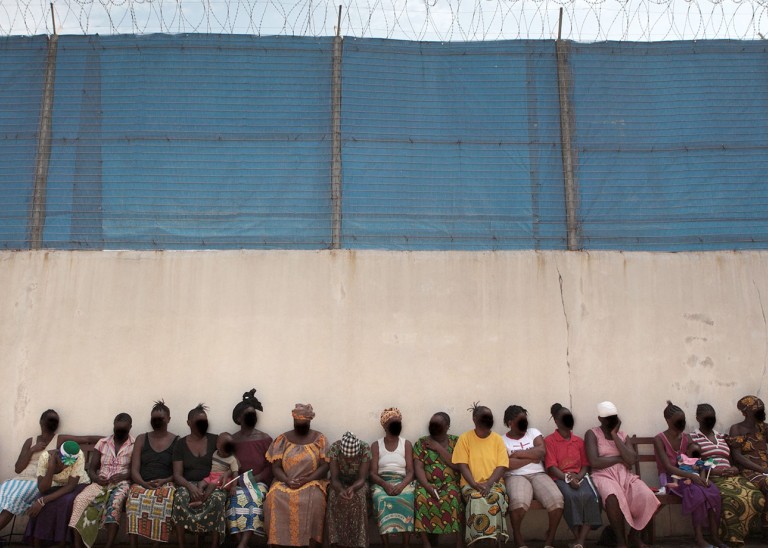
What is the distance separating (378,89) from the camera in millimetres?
7949

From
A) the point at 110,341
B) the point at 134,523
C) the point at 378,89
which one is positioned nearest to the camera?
the point at 134,523

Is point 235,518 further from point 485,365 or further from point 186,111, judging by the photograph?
point 186,111

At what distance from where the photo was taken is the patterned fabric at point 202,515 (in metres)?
6.32

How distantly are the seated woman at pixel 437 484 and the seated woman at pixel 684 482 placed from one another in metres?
1.75

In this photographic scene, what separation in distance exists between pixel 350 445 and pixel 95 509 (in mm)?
2060

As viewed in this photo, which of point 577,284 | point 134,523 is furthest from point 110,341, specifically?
point 577,284

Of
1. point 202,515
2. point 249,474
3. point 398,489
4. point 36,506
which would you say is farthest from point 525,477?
point 36,506

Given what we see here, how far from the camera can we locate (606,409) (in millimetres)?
7062

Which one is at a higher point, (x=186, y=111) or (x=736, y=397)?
(x=186, y=111)

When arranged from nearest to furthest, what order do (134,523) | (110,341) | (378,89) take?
(134,523) → (110,341) → (378,89)

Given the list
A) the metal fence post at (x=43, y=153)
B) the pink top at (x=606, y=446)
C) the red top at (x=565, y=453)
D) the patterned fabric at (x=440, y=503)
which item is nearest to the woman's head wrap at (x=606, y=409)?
the pink top at (x=606, y=446)

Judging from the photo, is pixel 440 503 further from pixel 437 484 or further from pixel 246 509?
pixel 246 509

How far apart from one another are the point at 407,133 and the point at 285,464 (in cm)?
325

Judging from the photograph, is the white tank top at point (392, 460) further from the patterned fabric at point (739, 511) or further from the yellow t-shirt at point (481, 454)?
the patterned fabric at point (739, 511)
